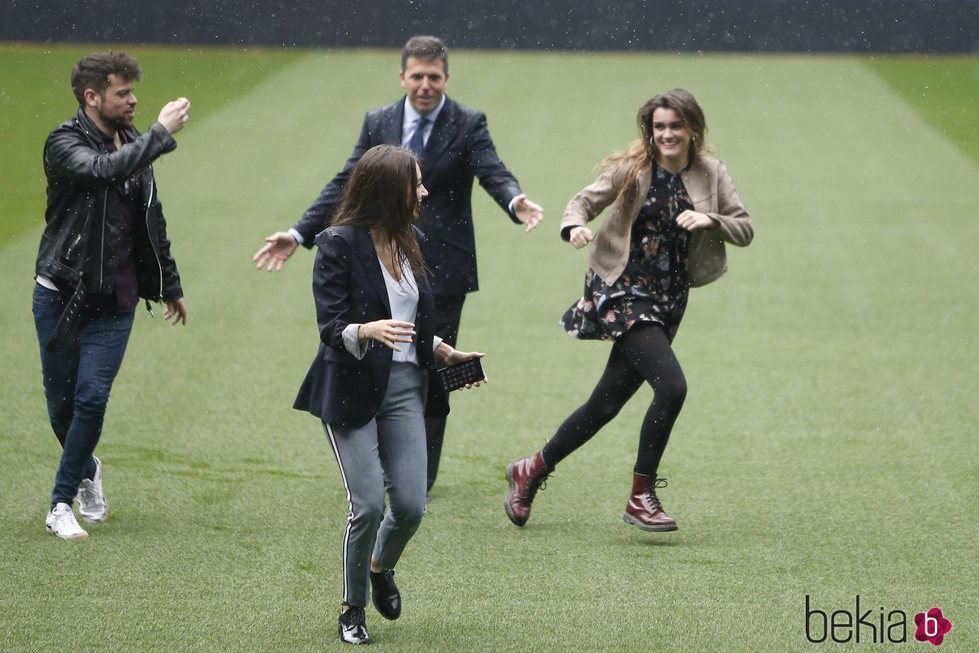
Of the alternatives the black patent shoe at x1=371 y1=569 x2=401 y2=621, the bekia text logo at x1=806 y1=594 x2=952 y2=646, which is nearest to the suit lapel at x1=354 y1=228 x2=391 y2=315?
the black patent shoe at x1=371 y1=569 x2=401 y2=621

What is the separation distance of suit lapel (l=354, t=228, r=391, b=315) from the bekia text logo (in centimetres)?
179

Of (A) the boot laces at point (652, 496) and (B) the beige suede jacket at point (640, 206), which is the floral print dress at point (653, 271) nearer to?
(B) the beige suede jacket at point (640, 206)

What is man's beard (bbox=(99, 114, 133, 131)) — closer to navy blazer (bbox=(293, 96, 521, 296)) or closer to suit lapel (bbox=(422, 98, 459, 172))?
navy blazer (bbox=(293, 96, 521, 296))

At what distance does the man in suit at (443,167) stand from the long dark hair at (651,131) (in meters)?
0.53

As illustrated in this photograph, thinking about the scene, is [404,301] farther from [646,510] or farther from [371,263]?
[646,510]

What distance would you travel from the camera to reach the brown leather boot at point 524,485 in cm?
560

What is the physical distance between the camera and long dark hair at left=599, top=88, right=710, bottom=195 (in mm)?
5336

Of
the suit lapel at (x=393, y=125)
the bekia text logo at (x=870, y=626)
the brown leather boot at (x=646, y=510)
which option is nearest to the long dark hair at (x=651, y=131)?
the suit lapel at (x=393, y=125)

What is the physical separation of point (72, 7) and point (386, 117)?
20.7 meters

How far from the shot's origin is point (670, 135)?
17.6 feet

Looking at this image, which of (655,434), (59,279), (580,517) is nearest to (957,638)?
(655,434)

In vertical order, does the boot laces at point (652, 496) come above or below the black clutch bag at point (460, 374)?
below

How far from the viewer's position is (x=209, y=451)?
21.9 feet

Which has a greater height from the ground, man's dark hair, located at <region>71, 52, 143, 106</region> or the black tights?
man's dark hair, located at <region>71, 52, 143, 106</region>
